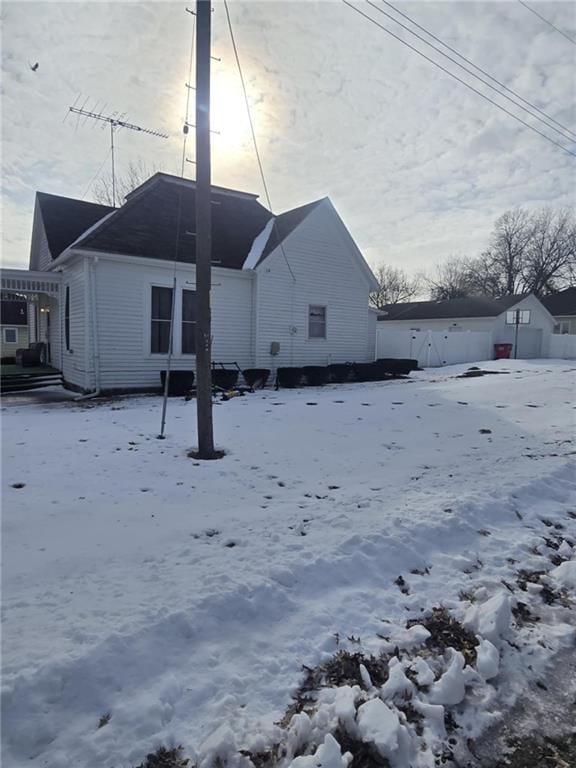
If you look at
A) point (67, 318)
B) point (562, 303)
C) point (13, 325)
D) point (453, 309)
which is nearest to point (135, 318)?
point (67, 318)

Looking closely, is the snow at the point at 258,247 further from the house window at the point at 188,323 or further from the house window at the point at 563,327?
the house window at the point at 563,327

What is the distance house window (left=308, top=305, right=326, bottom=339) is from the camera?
49.1ft

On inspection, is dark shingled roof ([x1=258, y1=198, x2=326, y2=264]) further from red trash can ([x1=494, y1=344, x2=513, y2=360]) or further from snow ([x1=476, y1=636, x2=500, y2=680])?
red trash can ([x1=494, y1=344, x2=513, y2=360])

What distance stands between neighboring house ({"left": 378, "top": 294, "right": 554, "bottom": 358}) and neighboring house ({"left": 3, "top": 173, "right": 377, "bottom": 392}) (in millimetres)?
17552

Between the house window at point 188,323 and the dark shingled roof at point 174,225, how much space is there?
1059 millimetres

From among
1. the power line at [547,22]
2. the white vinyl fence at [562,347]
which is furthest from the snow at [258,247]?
the white vinyl fence at [562,347]

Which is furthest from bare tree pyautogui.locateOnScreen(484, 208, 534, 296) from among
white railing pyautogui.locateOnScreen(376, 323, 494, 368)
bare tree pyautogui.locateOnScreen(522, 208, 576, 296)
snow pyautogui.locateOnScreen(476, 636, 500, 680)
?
snow pyautogui.locateOnScreen(476, 636, 500, 680)

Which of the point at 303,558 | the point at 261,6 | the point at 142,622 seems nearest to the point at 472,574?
the point at 303,558

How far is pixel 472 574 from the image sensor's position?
126 inches

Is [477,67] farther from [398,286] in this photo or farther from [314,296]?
[398,286]

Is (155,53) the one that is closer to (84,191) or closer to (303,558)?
(303,558)

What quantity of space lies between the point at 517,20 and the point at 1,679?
1224cm

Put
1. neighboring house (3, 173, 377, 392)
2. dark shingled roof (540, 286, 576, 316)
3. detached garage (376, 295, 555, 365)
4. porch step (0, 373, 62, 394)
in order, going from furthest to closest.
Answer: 1. dark shingled roof (540, 286, 576, 316)
2. detached garage (376, 295, 555, 365)
3. porch step (0, 373, 62, 394)
4. neighboring house (3, 173, 377, 392)

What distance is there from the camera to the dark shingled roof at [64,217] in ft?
46.9
